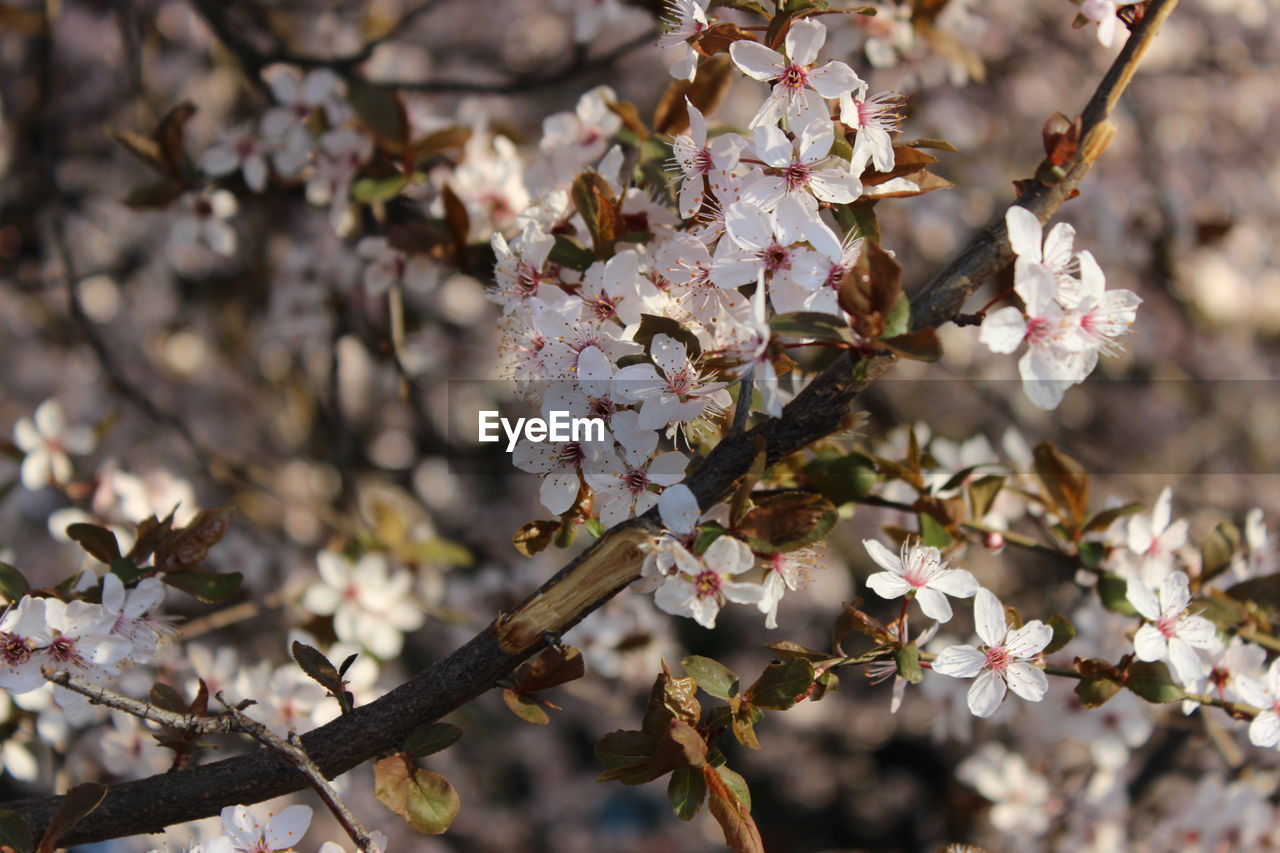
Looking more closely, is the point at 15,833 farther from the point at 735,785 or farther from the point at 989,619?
the point at 989,619

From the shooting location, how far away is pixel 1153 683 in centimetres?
106

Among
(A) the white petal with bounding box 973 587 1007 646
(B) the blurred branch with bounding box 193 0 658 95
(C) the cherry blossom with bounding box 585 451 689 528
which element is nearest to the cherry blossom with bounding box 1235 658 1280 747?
(A) the white petal with bounding box 973 587 1007 646

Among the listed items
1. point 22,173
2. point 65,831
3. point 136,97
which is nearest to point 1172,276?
point 136,97

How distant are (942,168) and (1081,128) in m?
2.17

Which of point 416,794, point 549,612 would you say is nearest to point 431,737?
point 416,794

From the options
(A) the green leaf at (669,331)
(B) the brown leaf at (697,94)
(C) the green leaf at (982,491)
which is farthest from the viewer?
(B) the brown leaf at (697,94)

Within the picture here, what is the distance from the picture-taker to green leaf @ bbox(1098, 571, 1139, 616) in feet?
3.84

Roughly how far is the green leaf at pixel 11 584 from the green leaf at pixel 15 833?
220mm

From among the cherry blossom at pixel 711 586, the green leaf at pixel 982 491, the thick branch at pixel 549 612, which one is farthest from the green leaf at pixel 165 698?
the green leaf at pixel 982 491

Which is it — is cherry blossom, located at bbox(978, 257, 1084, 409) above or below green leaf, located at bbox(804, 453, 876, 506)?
above

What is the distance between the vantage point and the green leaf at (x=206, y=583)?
1124mm

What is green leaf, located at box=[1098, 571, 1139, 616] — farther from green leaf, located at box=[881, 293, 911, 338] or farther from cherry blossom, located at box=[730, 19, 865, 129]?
cherry blossom, located at box=[730, 19, 865, 129]

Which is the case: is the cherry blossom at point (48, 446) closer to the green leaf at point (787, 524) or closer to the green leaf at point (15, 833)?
the green leaf at point (15, 833)

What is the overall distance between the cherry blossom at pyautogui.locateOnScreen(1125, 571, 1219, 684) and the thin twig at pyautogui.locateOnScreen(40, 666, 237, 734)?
0.91 meters
